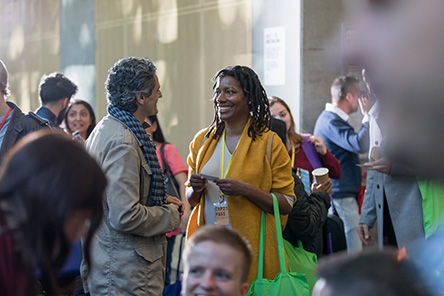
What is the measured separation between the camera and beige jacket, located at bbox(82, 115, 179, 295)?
124 inches

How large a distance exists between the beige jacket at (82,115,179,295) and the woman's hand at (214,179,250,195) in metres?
0.40

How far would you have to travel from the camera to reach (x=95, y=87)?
9.73m

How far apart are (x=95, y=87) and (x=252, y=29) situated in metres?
3.67

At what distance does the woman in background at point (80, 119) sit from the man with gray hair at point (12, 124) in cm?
263

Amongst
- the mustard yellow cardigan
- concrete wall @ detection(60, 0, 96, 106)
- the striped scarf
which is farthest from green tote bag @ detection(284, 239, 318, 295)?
concrete wall @ detection(60, 0, 96, 106)

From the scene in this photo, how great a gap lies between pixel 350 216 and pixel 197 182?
9.84ft

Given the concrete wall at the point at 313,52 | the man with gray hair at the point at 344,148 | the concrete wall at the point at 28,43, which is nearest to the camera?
the man with gray hair at the point at 344,148

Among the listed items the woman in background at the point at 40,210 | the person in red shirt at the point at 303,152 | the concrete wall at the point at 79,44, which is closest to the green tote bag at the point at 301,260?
the person in red shirt at the point at 303,152

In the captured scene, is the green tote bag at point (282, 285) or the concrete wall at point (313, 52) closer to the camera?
the green tote bag at point (282, 285)

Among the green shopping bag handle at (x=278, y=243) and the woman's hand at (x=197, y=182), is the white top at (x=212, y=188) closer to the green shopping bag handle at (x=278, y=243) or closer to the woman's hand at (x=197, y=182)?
the woman's hand at (x=197, y=182)

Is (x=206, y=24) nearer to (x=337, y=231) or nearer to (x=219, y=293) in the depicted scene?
(x=337, y=231)

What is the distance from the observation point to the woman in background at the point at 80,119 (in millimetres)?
6348

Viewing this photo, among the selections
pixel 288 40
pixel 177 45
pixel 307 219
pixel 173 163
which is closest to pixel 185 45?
pixel 177 45

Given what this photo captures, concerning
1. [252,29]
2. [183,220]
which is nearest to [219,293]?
[183,220]
